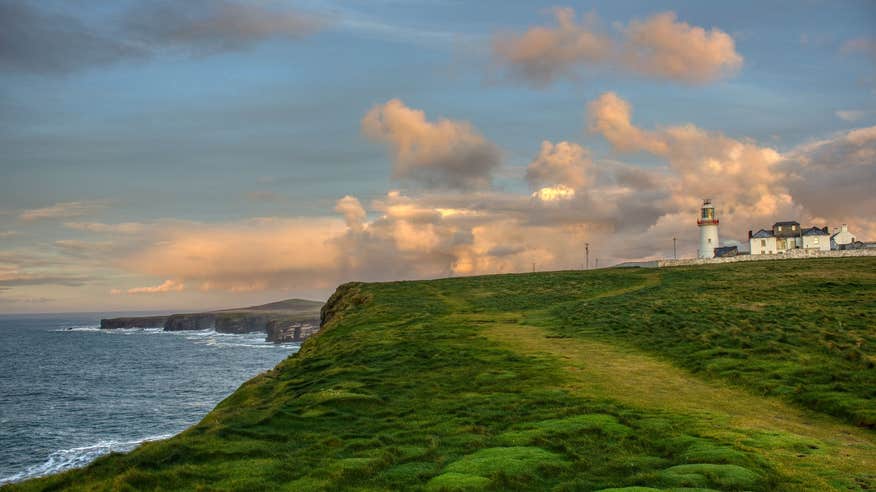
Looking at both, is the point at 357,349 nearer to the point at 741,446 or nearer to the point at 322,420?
the point at 322,420

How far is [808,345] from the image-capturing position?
36531 mm

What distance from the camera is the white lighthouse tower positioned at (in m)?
130

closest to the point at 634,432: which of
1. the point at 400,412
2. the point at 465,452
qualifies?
the point at 465,452

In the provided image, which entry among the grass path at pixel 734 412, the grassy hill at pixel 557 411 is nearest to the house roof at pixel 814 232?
the grassy hill at pixel 557 411

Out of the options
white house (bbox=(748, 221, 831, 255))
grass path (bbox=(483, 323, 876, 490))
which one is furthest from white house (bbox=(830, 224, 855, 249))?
grass path (bbox=(483, 323, 876, 490))

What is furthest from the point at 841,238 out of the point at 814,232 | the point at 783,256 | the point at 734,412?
the point at 734,412

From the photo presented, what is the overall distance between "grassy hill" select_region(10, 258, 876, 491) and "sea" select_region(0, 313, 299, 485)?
22917 mm

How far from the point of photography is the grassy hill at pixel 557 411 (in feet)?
53.4

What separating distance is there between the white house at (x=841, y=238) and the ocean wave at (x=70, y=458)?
447 ft

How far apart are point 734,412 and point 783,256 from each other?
105m

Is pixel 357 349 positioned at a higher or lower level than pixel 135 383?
higher

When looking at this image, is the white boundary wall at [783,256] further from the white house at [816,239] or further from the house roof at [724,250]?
the white house at [816,239]

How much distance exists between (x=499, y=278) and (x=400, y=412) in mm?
85165

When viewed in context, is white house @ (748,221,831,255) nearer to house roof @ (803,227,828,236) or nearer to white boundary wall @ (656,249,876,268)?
house roof @ (803,227,828,236)
